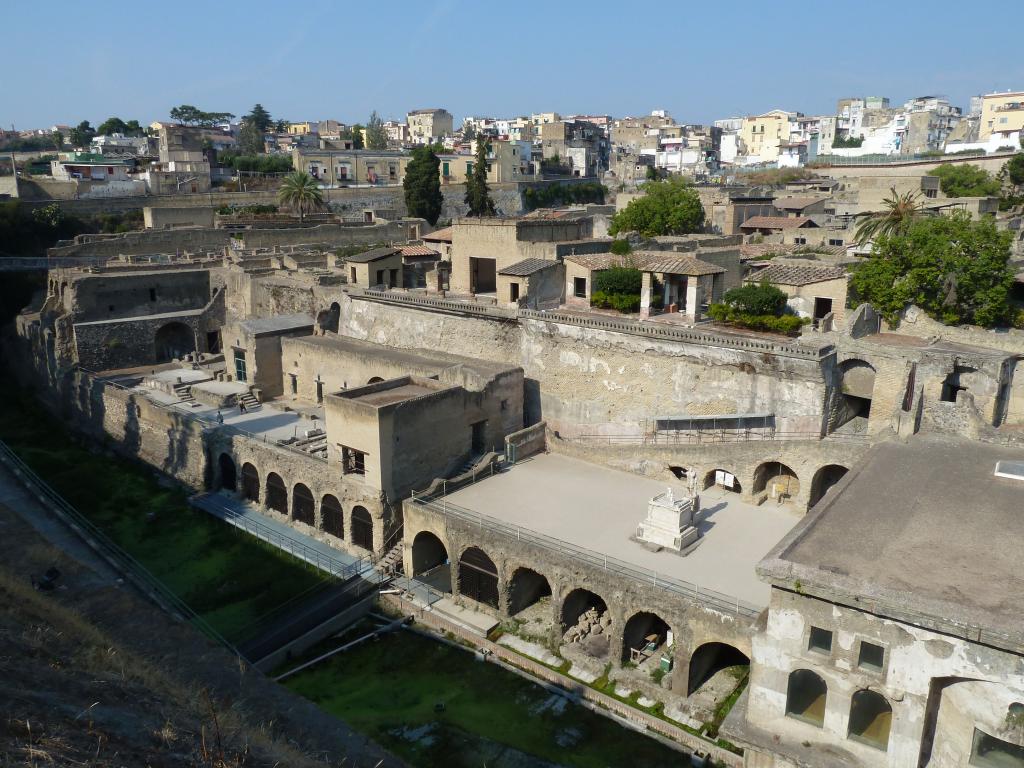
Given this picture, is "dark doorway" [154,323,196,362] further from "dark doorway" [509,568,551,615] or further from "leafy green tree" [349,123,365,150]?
"leafy green tree" [349,123,365,150]

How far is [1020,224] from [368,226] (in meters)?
39.6

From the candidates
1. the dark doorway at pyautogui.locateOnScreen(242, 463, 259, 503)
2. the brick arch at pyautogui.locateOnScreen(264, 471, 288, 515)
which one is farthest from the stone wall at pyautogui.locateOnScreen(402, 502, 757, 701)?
the dark doorway at pyautogui.locateOnScreen(242, 463, 259, 503)

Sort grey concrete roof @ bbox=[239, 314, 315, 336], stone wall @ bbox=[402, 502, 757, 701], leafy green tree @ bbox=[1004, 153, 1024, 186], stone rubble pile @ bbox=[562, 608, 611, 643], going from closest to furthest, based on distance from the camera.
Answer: stone wall @ bbox=[402, 502, 757, 701], stone rubble pile @ bbox=[562, 608, 611, 643], grey concrete roof @ bbox=[239, 314, 315, 336], leafy green tree @ bbox=[1004, 153, 1024, 186]

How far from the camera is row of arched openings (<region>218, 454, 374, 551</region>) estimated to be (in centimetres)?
2445

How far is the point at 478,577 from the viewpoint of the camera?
21.6 meters

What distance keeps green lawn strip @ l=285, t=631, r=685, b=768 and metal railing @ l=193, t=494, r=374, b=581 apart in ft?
9.84

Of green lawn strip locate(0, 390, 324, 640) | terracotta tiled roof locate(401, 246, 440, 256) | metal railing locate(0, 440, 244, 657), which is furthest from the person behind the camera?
Answer: terracotta tiled roof locate(401, 246, 440, 256)

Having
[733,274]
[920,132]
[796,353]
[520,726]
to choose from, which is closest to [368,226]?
[733,274]

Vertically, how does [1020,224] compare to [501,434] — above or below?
above

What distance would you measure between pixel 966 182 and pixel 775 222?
19.2 meters

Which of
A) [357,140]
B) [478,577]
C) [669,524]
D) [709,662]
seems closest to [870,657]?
[709,662]

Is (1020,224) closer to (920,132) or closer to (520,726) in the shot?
(520,726)

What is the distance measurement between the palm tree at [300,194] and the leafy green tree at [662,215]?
24.9 metres

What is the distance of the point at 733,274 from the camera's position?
1348 inches
